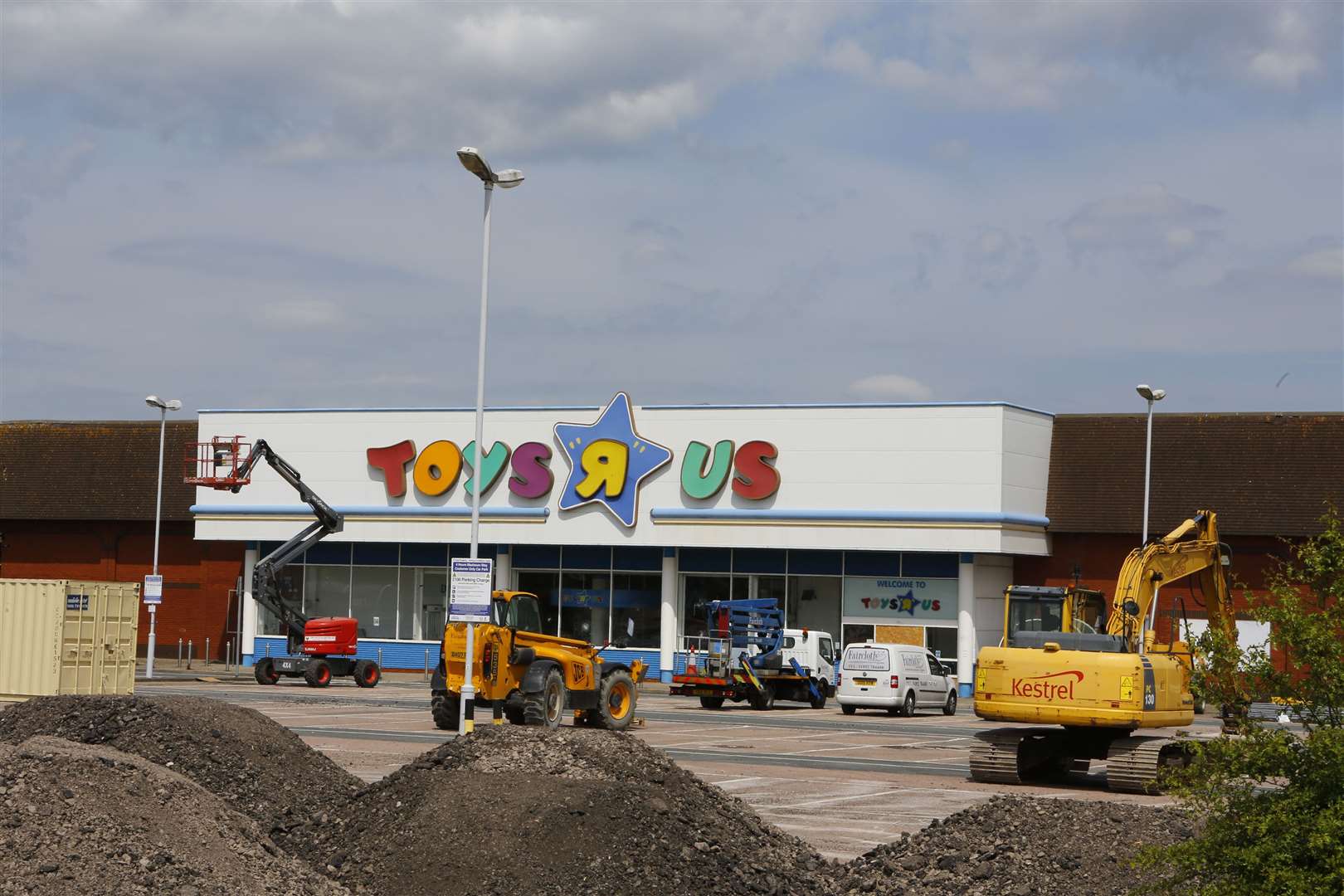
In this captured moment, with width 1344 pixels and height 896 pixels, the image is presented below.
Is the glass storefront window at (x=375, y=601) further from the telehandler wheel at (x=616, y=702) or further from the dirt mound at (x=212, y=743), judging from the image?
the dirt mound at (x=212, y=743)

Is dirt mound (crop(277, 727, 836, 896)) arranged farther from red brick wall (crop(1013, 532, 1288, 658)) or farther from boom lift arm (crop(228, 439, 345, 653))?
red brick wall (crop(1013, 532, 1288, 658))

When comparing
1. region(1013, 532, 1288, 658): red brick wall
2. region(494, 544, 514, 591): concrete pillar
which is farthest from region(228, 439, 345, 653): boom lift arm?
region(1013, 532, 1288, 658): red brick wall

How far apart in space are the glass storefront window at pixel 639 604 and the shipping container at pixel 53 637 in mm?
21923

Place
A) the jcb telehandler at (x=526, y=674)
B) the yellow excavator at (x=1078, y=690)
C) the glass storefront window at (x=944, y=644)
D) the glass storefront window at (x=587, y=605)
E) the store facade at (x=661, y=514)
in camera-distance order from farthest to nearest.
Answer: the glass storefront window at (x=587, y=605) < the glass storefront window at (x=944, y=644) < the store facade at (x=661, y=514) < the jcb telehandler at (x=526, y=674) < the yellow excavator at (x=1078, y=690)

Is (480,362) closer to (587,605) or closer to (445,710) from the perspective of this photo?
(445,710)

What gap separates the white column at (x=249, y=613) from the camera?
5475 cm

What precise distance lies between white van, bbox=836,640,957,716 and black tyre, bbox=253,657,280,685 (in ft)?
52.6

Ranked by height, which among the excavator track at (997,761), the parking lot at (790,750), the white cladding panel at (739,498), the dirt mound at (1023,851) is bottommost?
the parking lot at (790,750)

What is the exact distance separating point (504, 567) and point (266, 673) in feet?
32.4

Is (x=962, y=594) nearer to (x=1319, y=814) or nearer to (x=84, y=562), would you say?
(x=84, y=562)

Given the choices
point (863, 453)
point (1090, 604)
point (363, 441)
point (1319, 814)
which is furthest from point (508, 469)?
point (1319, 814)

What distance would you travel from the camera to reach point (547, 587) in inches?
2080

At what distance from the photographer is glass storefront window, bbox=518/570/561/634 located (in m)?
52.6

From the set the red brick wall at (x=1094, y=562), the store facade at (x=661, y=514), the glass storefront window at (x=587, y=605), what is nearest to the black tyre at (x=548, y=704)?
the store facade at (x=661, y=514)
